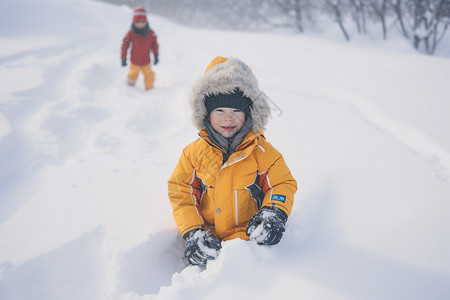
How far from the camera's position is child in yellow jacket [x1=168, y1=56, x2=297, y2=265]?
1.45 metres

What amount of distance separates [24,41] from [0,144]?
15.3 feet

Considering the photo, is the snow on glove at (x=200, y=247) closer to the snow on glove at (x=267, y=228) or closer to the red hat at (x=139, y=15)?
the snow on glove at (x=267, y=228)

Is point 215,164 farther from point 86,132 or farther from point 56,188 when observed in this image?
point 86,132

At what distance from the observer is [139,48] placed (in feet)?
15.1

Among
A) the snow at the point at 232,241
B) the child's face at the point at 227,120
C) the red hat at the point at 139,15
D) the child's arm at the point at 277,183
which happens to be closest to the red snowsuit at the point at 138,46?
the red hat at the point at 139,15

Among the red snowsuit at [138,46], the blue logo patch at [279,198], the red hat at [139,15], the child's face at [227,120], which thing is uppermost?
the red hat at [139,15]

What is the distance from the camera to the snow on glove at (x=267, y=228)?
50.4 inches

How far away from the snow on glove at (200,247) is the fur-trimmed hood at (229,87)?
0.57 meters

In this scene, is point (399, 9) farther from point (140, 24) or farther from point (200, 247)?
point (200, 247)

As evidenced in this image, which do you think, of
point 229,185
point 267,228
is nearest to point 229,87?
point 229,185

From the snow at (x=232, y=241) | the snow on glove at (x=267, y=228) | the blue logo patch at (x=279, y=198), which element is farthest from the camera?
the blue logo patch at (x=279, y=198)

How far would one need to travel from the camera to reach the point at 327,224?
149 cm

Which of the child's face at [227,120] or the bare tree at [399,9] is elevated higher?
the bare tree at [399,9]

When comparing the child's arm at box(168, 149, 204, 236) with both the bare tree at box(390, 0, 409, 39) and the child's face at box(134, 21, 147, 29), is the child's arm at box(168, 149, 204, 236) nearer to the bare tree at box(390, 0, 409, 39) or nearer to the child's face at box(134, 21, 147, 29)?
the child's face at box(134, 21, 147, 29)
